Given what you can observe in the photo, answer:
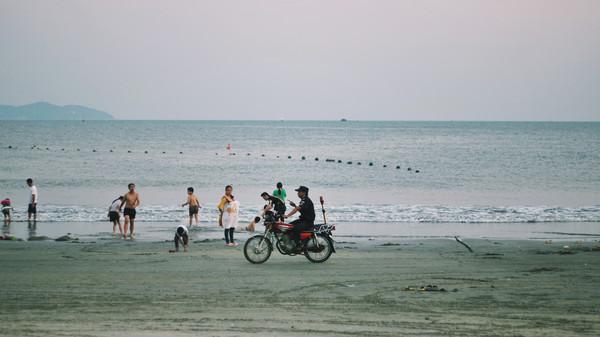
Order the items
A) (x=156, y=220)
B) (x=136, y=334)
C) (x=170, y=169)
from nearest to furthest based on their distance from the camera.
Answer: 1. (x=136, y=334)
2. (x=156, y=220)
3. (x=170, y=169)

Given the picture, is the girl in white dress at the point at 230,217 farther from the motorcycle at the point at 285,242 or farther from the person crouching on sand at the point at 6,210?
the person crouching on sand at the point at 6,210

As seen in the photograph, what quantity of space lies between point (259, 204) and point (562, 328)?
25.3 m

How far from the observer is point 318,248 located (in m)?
15.4

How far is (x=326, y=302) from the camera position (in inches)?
441

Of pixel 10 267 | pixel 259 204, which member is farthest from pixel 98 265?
pixel 259 204

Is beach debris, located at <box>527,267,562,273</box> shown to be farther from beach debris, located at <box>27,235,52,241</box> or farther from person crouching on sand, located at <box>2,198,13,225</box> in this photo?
person crouching on sand, located at <box>2,198,13,225</box>

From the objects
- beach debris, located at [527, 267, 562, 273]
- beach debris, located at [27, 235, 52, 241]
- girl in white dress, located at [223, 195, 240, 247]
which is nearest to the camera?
beach debris, located at [527, 267, 562, 273]

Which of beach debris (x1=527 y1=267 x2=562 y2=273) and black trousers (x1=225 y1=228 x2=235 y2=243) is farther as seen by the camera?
black trousers (x1=225 y1=228 x2=235 y2=243)

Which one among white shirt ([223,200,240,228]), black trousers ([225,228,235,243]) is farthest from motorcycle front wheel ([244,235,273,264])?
black trousers ([225,228,235,243])

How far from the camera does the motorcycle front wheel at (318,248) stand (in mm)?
15297

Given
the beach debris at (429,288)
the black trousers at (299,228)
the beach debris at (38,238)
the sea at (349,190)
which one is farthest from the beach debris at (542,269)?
the beach debris at (38,238)

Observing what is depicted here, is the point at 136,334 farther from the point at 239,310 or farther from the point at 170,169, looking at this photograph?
the point at 170,169

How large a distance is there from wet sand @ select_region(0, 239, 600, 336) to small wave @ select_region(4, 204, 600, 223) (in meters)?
9.57

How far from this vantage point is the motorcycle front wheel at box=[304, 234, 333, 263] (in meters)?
15.3
